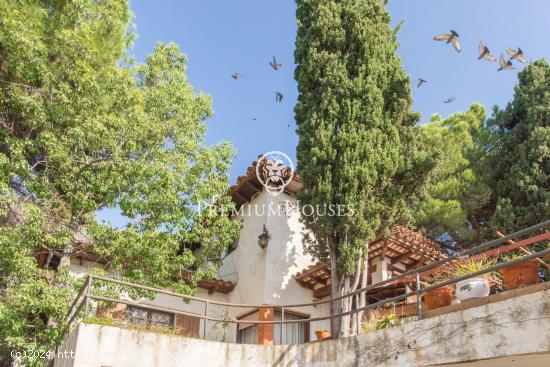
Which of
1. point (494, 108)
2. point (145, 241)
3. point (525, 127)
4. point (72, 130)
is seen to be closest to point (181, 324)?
point (145, 241)

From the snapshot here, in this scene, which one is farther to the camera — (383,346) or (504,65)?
(504,65)

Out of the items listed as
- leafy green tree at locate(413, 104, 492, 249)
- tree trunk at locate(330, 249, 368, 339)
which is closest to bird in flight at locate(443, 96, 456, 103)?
leafy green tree at locate(413, 104, 492, 249)

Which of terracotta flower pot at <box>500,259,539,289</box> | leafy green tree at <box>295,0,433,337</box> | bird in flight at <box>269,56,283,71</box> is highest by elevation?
bird in flight at <box>269,56,283,71</box>

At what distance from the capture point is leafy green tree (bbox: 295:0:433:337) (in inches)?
466

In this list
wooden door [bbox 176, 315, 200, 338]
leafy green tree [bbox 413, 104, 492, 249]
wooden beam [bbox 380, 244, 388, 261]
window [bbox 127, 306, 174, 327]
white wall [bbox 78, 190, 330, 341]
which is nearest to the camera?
wooden beam [bbox 380, 244, 388, 261]

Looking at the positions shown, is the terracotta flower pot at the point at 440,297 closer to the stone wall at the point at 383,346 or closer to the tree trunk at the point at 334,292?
the stone wall at the point at 383,346

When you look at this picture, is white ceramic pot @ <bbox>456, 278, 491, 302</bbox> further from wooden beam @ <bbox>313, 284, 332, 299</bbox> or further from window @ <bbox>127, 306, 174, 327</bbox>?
window @ <bbox>127, 306, 174, 327</bbox>

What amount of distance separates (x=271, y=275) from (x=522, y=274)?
831 centimetres

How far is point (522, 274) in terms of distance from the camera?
7074 mm

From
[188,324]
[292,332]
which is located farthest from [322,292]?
[188,324]

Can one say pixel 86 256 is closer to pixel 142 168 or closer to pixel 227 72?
pixel 142 168

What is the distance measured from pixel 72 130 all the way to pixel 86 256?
3.69 m

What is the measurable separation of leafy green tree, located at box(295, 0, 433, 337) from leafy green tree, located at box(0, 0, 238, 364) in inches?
92.9

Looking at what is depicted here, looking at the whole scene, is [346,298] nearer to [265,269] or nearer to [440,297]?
[265,269]
